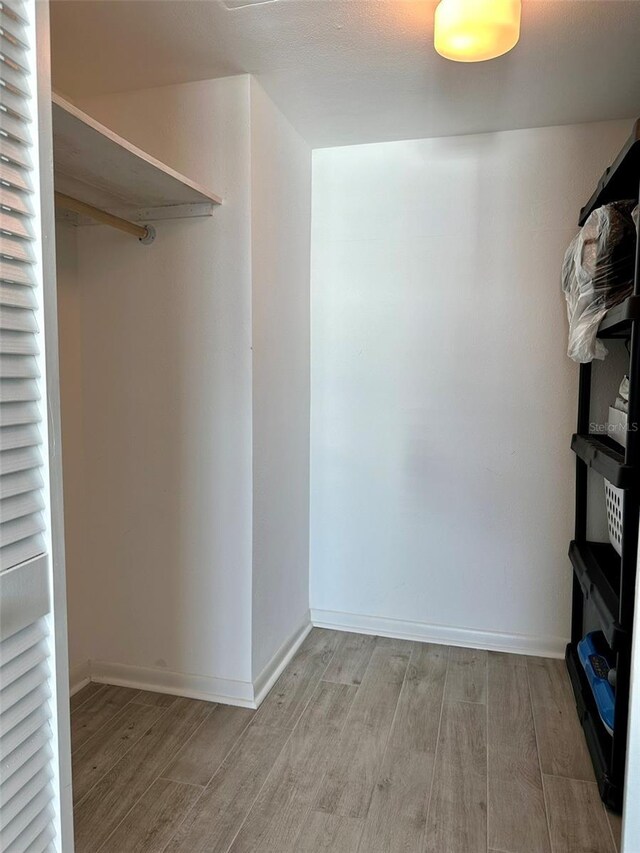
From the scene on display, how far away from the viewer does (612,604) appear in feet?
5.61

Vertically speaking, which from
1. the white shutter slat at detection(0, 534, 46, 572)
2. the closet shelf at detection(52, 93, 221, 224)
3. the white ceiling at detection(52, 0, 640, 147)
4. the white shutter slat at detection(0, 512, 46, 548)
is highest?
the white ceiling at detection(52, 0, 640, 147)

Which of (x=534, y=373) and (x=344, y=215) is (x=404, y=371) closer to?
(x=534, y=373)

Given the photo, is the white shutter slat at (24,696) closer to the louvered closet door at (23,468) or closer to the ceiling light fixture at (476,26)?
the louvered closet door at (23,468)

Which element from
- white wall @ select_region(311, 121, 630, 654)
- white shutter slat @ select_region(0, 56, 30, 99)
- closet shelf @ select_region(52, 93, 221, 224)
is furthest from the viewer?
white wall @ select_region(311, 121, 630, 654)

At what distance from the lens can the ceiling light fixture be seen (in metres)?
1.44

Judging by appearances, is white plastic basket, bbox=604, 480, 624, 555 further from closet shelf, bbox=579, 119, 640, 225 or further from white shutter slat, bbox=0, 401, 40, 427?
white shutter slat, bbox=0, 401, 40, 427

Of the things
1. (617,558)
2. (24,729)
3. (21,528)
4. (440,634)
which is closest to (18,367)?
(21,528)

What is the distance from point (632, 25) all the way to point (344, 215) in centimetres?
126

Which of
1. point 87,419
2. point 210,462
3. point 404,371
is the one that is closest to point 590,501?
point 404,371

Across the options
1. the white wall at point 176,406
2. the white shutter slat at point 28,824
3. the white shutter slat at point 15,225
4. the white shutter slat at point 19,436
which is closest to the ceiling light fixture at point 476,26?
the white wall at point 176,406

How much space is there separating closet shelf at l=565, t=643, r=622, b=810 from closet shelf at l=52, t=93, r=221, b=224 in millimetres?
2132

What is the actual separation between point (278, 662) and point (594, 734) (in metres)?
1.18

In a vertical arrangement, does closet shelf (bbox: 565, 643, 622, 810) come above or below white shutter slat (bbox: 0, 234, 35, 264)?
below

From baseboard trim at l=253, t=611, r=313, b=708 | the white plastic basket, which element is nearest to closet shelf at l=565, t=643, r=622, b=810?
the white plastic basket
